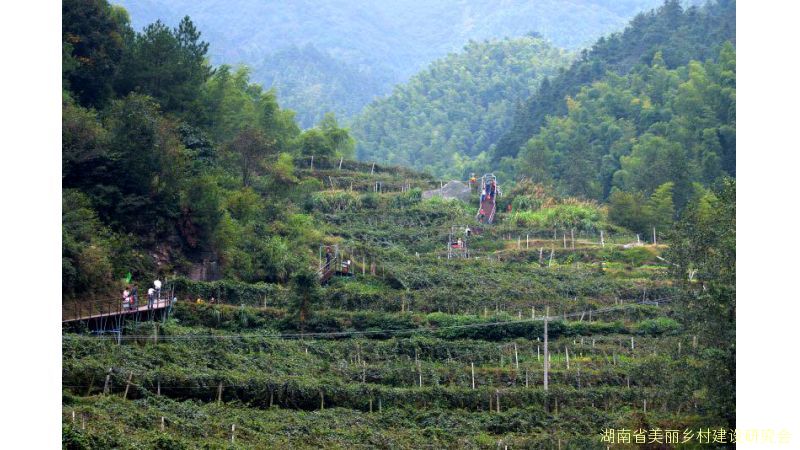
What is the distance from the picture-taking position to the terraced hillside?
914 inches

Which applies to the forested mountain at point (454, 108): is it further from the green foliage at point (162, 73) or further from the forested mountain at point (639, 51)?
the green foliage at point (162, 73)

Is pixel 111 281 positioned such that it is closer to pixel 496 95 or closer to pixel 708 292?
pixel 708 292

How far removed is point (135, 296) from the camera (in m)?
28.9

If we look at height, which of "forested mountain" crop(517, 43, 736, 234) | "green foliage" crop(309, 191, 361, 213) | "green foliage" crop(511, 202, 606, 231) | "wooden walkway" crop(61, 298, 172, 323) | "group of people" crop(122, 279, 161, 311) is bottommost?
"wooden walkway" crop(61, 298, 172, 323)

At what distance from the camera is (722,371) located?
72.8 feet

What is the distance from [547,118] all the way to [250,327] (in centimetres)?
5051

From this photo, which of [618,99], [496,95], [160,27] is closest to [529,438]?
[160,27]

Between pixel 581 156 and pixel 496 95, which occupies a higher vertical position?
pixel 496 95

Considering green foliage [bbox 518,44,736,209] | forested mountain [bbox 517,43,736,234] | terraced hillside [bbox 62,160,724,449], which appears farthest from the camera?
green foliage [bbox 518,44,736,209]

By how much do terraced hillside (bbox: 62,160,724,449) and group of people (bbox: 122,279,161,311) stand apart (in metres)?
0.53

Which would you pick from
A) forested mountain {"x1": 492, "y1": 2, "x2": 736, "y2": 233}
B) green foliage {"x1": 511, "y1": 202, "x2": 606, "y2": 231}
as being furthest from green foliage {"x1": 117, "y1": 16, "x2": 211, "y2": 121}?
forested mountain {"x1": 492, "y1": 2, "x2": 736, "y2": 233}

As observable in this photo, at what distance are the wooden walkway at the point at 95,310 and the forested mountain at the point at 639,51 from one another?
53.0 meters

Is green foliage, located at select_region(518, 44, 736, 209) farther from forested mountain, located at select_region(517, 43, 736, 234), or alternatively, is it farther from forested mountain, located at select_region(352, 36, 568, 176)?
forested mountain, located at select_region(352, 36, 568, 176)

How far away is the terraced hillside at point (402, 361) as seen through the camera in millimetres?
23203
